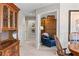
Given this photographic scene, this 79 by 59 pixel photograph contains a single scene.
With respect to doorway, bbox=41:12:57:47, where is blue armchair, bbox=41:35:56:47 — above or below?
below

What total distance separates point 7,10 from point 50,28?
201 inches

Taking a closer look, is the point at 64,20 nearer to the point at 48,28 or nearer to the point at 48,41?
the point at 48,41

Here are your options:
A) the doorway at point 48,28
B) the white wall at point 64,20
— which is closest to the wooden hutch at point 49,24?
the doorway at point 48,28

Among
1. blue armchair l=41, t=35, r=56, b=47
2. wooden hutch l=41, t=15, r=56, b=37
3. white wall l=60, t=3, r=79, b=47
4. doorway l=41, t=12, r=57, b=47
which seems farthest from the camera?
wooden hutch l=41, t=15, r=56, b=37

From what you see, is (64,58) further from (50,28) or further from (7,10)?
(50,28)

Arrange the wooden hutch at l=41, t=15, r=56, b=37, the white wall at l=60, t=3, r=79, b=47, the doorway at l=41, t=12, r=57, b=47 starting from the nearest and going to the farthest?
1. the white wall at l=60, t=3, r=79, b=47
2. the doorway at l=41, t=12, r=57, b=47
3. the wooden hutch at l=41, t=15, r=56, b=37

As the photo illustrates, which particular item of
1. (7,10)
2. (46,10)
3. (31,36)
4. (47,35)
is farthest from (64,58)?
(31,36)

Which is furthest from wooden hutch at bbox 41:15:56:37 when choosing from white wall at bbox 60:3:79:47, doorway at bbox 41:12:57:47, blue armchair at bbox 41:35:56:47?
white wall at bbox 60:3:79:47

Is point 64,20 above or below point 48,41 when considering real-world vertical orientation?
above

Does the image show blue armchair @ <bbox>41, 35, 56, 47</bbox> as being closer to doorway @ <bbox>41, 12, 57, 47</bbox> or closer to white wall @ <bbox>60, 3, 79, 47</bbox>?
doorway @ <bbox>41, 12, 57, 47</bbox>

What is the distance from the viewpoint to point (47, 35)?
7941mm

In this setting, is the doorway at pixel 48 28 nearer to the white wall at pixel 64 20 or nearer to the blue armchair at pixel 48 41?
the blue armchair at pixel 48 41

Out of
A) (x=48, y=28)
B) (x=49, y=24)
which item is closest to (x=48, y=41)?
(x=48, y=28)

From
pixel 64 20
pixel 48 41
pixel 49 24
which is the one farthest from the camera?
pixel 49 24
